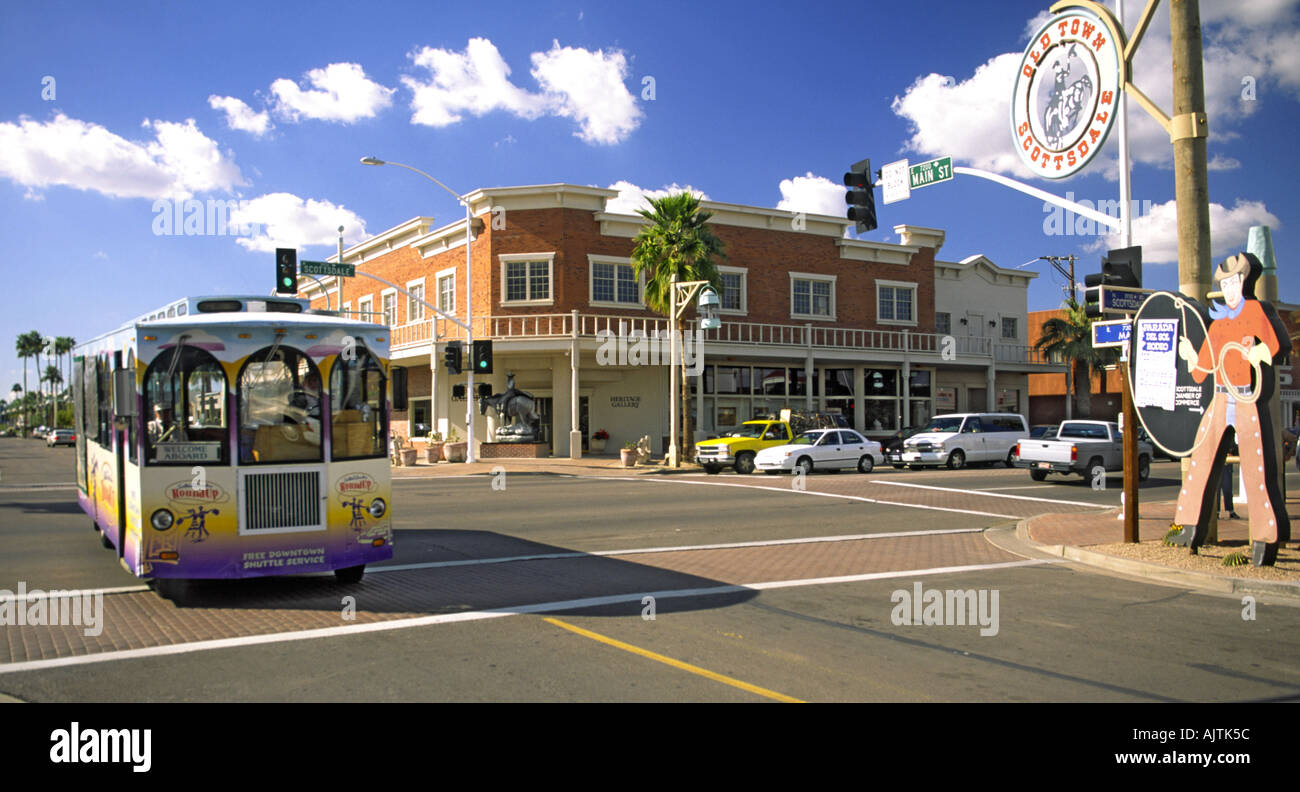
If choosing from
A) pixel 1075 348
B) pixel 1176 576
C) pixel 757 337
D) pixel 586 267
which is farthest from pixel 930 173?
pixel 1075 348

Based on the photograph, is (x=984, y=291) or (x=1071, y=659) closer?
(x=1071, y=659)

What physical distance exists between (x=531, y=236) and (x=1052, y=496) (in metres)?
22.3

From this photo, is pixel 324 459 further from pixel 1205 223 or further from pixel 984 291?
pixel 984 291

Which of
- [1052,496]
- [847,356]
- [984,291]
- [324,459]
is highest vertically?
[984,291]

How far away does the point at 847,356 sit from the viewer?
39.2 m

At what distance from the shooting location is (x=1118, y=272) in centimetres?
1177

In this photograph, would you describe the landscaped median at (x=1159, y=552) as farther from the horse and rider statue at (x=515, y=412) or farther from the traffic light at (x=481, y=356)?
the horse and rider statue at (x=515, y=412)

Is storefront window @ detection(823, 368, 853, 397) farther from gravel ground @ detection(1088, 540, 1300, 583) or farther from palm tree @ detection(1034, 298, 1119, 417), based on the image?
gravel ground @ detection(1088, 540, 1300, 583)

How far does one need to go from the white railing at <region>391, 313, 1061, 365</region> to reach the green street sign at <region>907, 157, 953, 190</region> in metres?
18.4

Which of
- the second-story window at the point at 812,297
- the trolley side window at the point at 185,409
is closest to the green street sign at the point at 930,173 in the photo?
the trolley side window at the point at 185,409

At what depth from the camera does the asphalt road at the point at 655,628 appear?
5.94 m
